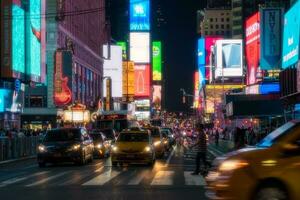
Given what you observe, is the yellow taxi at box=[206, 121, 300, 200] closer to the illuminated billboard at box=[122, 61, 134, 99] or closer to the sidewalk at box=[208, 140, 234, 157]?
the sidewalk at box=[208, 140, 234, 157]

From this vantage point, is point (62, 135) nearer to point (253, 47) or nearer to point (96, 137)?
point (96, 137)

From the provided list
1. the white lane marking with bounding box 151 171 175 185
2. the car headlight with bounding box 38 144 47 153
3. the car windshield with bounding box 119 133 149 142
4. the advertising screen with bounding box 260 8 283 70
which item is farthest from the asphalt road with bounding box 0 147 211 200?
the advertising screen with bounding box 260 8 283 70

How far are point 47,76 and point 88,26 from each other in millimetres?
35837

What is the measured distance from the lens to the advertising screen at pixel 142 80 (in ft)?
525

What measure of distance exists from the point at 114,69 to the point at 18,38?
7584 cm

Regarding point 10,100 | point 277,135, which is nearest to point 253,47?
point 10,100

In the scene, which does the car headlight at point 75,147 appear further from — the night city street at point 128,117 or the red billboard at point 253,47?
the red billboard at point 253,47

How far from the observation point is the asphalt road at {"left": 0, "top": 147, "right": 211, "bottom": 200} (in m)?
16.3

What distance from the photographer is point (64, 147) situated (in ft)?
96.3

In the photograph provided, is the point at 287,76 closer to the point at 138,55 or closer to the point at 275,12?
the point at 275,12

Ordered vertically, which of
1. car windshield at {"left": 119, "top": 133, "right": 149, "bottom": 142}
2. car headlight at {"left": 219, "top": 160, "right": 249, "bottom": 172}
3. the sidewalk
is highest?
car headlight at {"left": 219, "top": 160, "right": 249, "bottom": 172}

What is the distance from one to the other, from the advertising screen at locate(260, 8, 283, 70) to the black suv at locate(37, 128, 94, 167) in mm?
34943

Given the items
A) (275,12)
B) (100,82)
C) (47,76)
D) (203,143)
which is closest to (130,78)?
(100,82)

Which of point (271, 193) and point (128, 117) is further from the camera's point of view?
point (128, 117)
